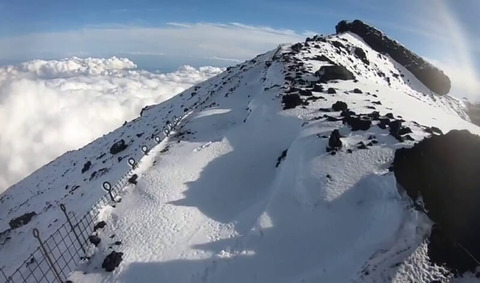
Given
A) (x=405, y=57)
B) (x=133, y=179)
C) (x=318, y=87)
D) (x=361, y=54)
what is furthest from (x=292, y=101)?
(x=405, y=57)

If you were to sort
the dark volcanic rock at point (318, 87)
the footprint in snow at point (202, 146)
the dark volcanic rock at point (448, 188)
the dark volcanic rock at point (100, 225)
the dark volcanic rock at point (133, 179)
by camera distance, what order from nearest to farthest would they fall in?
1. the dark volcanic rock at point (448, 188)
2. the dark volcanic rock at point (100, 225)
3. the dark volcanic rock at point (133, 179)
4. the footprint in snow at point (202, 146)
5. the dark volcanic rock at point (318, 87)

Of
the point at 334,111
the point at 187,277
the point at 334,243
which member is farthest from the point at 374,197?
the point at 334,111

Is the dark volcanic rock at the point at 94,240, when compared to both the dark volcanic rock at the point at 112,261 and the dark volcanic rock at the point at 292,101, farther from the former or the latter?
the dark volcanic rock at the point at 292,101

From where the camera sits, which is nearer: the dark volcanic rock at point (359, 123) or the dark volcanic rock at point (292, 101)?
the dark volcanic rock at point (359, 123)

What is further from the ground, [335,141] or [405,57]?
[335,141]

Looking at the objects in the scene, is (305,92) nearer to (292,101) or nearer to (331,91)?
(331,91)

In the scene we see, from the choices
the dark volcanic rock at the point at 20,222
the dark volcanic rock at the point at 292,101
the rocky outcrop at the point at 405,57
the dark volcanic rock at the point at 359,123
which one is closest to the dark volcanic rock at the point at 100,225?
the dark volcanic rock at the point at 359,123
